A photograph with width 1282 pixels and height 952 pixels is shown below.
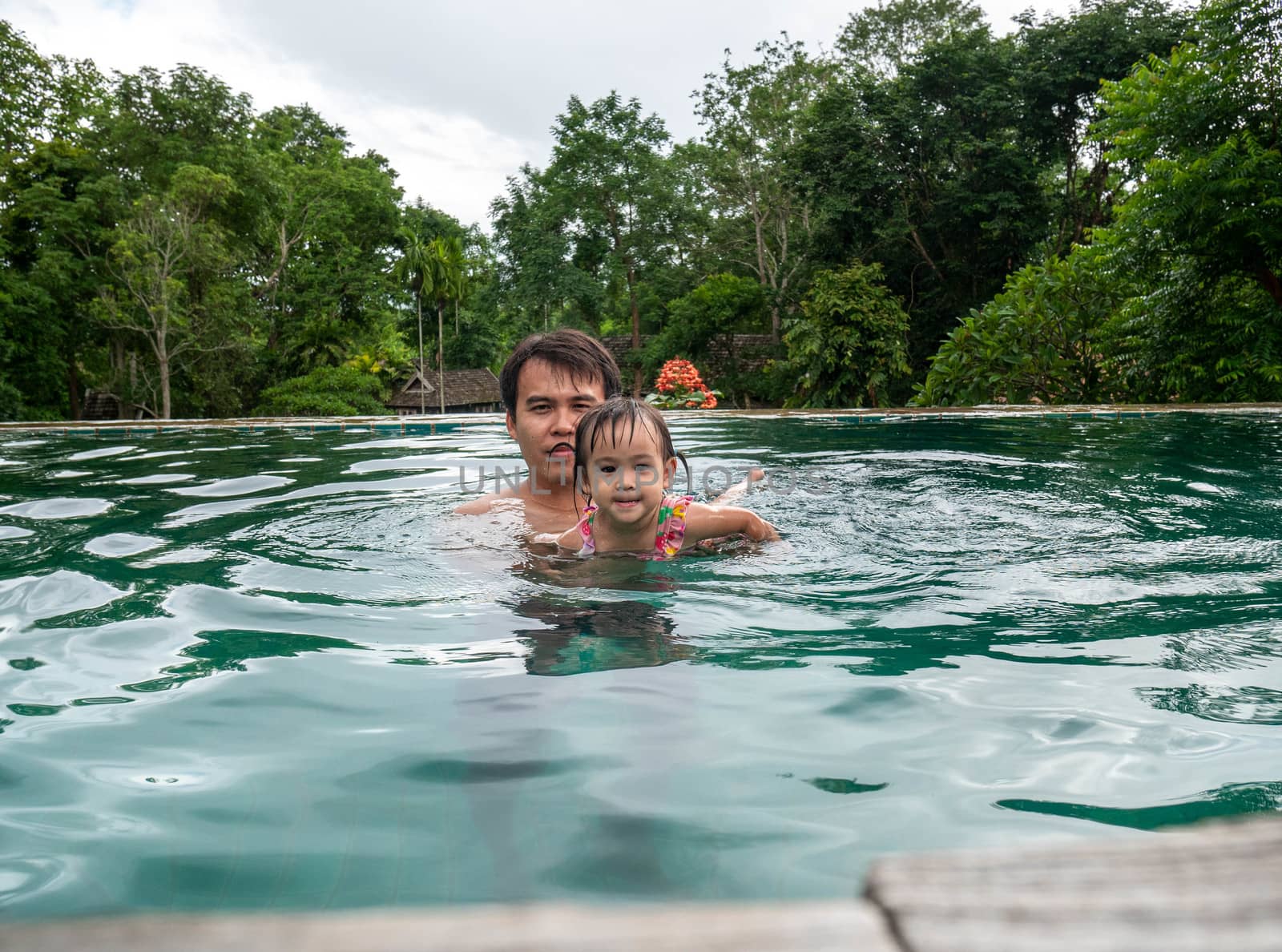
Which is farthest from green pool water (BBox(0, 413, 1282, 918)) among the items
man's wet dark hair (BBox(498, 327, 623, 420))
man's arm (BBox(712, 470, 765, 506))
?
man's arm (BBox(712, 470, 765, 506))

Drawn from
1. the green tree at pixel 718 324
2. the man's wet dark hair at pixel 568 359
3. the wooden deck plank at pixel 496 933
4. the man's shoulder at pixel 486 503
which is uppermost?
the green tree at pixel 718 324

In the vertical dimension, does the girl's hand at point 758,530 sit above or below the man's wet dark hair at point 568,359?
below

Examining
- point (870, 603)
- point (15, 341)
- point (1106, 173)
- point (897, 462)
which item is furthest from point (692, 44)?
point (870, 603)

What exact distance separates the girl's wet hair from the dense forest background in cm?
888

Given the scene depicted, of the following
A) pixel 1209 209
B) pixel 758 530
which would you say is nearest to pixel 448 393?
pixel 1209 209

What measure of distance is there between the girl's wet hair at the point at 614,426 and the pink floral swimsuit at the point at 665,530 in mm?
203

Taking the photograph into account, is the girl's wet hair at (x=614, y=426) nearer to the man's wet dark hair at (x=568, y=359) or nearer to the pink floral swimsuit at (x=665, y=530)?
the pink floral swimsuit at (x=665, y=530)

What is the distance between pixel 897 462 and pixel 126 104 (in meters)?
30.4

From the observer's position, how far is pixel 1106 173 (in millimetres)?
23359

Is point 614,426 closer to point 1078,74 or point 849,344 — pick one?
point 849,344

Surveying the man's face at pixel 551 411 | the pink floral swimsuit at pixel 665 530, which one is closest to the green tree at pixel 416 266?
the man's face at pixel 551 411

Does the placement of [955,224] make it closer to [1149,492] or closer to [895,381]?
[895,381]

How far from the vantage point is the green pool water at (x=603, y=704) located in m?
1.39

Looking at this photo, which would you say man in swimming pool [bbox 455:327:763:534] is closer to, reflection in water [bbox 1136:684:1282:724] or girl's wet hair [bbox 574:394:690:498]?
girl's wet hair [bbox 574:394:690:498]
